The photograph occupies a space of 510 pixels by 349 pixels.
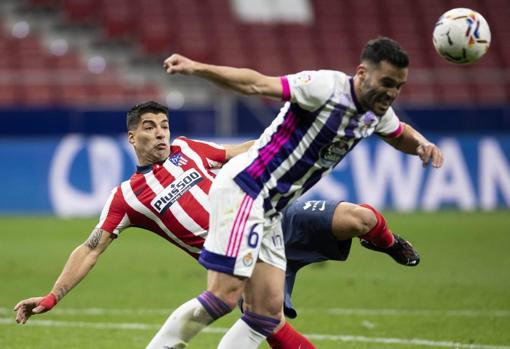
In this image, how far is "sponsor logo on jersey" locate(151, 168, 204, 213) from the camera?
6.80 m

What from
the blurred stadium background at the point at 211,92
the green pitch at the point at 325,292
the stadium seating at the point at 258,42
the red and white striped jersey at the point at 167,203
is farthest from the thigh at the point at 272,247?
the stadium seating at the point at 258,42

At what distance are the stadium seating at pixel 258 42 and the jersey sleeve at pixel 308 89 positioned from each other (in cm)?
1603

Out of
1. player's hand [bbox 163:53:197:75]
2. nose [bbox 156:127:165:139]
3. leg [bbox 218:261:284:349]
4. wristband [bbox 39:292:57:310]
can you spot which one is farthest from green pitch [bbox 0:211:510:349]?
player's hand [bbox 163:53:197:75]

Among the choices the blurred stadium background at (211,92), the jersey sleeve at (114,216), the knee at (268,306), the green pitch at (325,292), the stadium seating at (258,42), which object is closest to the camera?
the knee at (268,306)

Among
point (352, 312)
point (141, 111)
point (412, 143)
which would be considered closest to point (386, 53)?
point (412, 143)

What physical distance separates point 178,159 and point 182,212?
1.38 feet

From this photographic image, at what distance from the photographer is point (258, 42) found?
26469 millimetres

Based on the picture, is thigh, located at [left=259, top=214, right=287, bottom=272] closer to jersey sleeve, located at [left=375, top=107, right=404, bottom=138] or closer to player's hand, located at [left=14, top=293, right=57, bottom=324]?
jersey sleeve, located at [left=375, top=107, right=404, bottom=138]

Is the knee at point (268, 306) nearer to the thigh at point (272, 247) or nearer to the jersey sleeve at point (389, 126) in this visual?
the thigh at point (272, 247)

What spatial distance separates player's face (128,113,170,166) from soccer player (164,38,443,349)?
3.40ft

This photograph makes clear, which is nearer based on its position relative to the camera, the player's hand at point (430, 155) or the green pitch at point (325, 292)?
the player's hand at point (430, 155)

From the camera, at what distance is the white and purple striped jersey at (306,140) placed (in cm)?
578

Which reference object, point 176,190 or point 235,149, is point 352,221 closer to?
point 235,149

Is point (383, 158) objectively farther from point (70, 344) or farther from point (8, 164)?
point (70, 344)
